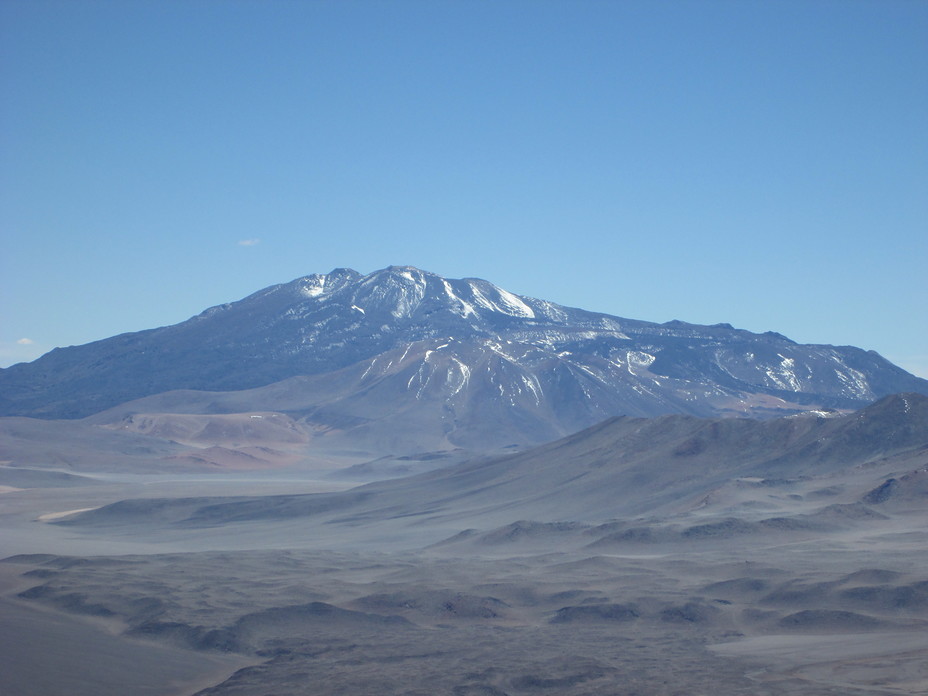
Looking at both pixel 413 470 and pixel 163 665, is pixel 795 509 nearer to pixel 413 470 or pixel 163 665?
pixel 163 665

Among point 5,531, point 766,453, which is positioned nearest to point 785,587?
point 766,453

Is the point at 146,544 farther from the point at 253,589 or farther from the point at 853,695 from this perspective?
the point at 853,695

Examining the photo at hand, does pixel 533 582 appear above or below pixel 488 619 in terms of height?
above

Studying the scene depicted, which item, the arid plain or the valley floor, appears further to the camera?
the arid plain

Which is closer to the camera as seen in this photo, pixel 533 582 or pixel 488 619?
pixel 488 619

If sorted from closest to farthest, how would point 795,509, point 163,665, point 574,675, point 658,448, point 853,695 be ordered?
point 853,695, point 574,675, point 163,665, point 795,509, point 658,448

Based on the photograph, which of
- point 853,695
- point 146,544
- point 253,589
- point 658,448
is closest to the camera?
point 853,695

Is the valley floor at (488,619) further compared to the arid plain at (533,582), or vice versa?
the arid plain at (533,582)

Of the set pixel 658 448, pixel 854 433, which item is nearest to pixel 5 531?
pixel 658 448

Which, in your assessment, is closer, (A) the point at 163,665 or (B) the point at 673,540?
(A) the point at 163,665
